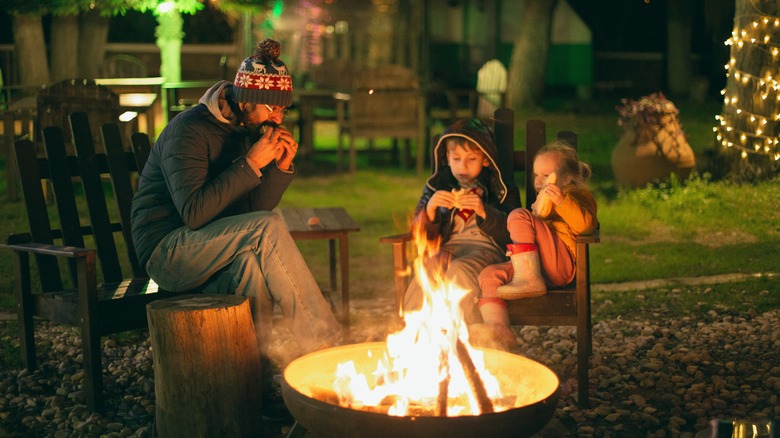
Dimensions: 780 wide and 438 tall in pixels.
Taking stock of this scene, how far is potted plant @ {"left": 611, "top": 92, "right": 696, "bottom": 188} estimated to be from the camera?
10.5 m

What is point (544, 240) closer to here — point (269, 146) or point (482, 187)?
point (482, 187)

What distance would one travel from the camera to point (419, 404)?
3578 mm

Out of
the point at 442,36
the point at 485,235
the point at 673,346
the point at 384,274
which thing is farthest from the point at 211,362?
the point at 442,36

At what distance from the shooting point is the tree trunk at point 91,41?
18172 millimetres

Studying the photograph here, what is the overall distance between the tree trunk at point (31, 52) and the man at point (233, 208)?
1286 centimetres

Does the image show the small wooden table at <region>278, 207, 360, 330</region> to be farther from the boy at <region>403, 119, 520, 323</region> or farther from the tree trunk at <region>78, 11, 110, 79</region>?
the tree trunk at <region>78, 11, 110, 79</region>

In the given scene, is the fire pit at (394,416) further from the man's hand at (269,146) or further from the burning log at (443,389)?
the man's hand at (269,146)

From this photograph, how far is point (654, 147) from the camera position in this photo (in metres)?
10.6

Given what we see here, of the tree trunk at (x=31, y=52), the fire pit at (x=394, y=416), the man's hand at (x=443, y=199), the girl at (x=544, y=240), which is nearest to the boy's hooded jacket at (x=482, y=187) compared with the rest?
the man's hand at (x=443, y=199)

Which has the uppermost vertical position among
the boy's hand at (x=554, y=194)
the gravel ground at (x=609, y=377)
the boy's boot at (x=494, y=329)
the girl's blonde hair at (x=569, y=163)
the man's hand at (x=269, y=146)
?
the man's hand at (x=269, y=146)

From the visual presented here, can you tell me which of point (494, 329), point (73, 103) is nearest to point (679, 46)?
point (73, 103)

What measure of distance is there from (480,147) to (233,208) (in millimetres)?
1272

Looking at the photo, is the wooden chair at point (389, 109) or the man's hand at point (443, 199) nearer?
the man's hand at point (443, 199)

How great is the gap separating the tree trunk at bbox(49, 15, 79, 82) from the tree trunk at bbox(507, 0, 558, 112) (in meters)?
7.92
